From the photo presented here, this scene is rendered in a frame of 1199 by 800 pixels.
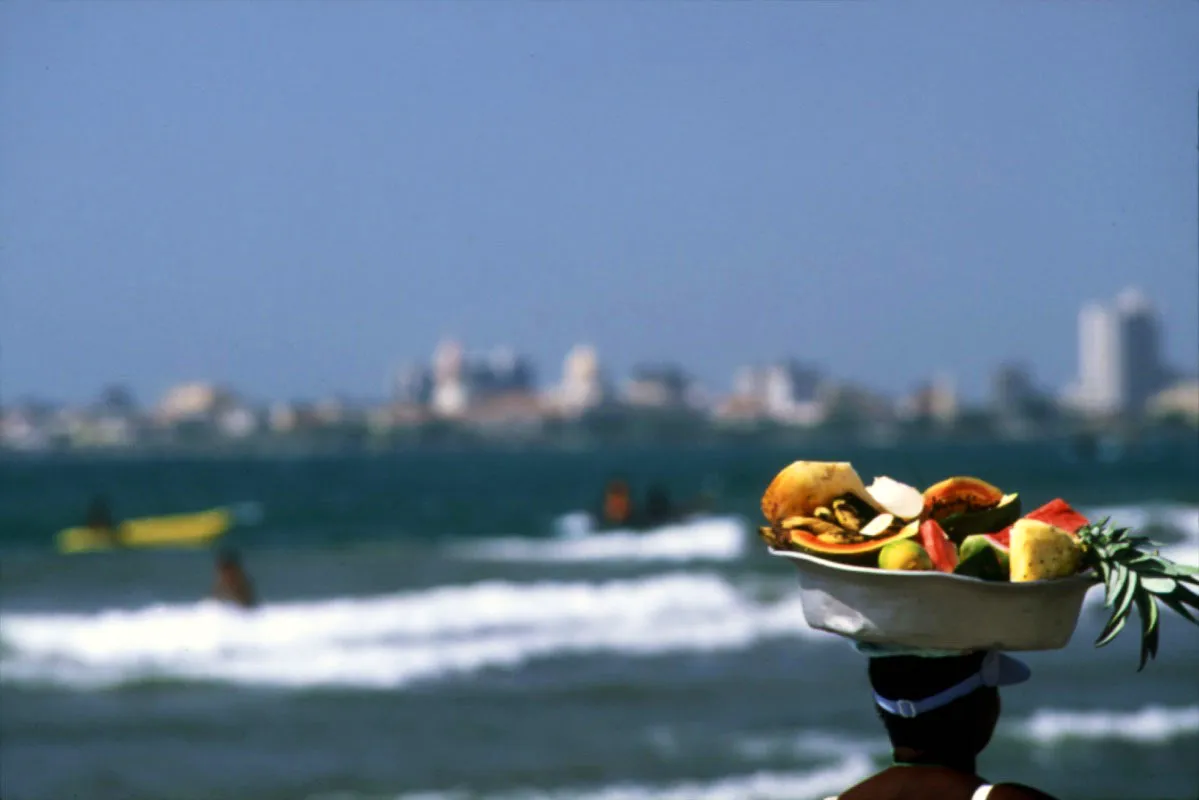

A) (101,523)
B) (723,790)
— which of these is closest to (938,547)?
(723,790)

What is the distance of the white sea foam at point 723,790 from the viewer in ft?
39.2

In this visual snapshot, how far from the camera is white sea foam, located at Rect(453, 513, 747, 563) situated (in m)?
36.5

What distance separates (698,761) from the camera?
527 inches

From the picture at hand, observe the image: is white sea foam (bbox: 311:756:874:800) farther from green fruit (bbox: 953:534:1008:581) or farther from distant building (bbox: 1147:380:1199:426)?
distant building (bbox: 1147:380:1199:426)

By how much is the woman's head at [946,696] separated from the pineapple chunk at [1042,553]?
0.20 m

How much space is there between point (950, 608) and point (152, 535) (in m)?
43.4

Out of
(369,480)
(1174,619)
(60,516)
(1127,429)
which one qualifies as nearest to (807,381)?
(1127,429)

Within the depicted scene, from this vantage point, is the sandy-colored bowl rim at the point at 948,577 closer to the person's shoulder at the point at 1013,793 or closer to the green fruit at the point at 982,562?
the green fruit at the point at 982,562

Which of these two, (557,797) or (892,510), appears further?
(557,797)

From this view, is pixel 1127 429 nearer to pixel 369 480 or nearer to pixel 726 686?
pixel 369 480

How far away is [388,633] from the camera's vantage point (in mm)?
23234

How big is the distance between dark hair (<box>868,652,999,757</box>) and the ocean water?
59 centimetres

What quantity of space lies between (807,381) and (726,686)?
370ft

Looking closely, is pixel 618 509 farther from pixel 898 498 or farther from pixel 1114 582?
pixel 1114 582
